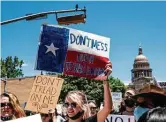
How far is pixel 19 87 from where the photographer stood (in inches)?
1741

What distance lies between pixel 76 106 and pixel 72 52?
3196 millimetres

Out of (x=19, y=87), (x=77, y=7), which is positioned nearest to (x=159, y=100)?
(x=77, y=7)

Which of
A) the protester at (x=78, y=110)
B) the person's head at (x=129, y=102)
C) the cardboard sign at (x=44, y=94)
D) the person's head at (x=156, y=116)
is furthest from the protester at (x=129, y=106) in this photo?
the person's head at (x=156, y=116)

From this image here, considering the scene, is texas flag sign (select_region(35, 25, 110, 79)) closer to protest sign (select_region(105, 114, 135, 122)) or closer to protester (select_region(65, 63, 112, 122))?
protest sign (select_region(105, 114, 135, 122))

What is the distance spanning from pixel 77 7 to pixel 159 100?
9.03m

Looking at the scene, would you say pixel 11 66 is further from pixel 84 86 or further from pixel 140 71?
pixel 140 71

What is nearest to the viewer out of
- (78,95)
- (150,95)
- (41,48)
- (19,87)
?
(78,95)

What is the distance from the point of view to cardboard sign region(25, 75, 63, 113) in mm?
5746

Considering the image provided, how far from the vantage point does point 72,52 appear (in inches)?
285

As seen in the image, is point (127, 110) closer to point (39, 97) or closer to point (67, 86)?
point (39, 97)

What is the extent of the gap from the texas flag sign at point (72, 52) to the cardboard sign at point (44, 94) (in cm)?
104

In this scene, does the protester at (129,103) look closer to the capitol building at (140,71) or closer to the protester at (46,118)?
the protester at (46,118)

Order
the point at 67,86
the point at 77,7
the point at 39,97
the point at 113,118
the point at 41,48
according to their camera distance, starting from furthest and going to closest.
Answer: the point at 67,86 → the point at 77,7 → the point at 41,48 → the point at 113,118 → the point at 39,97

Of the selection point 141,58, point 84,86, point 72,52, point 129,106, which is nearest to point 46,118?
point 129,106
